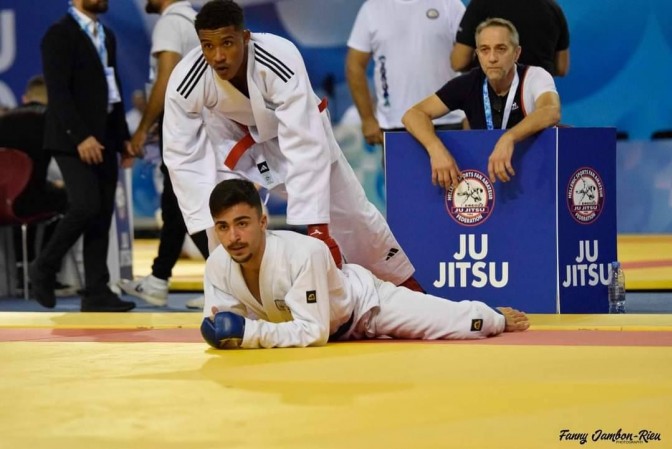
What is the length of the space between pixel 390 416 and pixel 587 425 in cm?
49

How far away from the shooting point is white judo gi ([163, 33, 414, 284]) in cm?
511

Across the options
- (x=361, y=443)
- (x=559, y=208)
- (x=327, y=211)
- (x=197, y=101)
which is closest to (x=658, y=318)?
(x=559, y=208)

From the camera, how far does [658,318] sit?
211 inches

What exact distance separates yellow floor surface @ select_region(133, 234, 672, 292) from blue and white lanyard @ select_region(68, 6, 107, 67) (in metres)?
1.85

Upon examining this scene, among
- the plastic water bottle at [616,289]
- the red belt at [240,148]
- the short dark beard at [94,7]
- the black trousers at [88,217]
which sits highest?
the short dark beard at [94,7]

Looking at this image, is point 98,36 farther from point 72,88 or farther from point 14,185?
point 14,185

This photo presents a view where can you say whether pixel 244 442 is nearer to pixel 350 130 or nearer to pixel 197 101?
pixel 197 101

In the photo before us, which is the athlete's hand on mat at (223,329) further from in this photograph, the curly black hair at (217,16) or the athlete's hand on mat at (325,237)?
the curly black hair at (217,16)

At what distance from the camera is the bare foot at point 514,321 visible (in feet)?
16.6

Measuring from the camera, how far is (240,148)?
17.7 ft

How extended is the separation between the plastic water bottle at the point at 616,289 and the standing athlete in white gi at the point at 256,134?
4.22 ft

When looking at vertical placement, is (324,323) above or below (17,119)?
below

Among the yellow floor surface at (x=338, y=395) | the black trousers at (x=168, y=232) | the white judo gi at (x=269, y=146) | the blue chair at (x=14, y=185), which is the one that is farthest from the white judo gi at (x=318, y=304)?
the blue chair at (x=14, y=185)

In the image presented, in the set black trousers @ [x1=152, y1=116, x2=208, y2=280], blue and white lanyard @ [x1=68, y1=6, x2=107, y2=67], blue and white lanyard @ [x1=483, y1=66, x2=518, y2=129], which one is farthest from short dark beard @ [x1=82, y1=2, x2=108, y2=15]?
blue and white lanyard @ [x1=483, y1=66, x2=518, y2=129]
